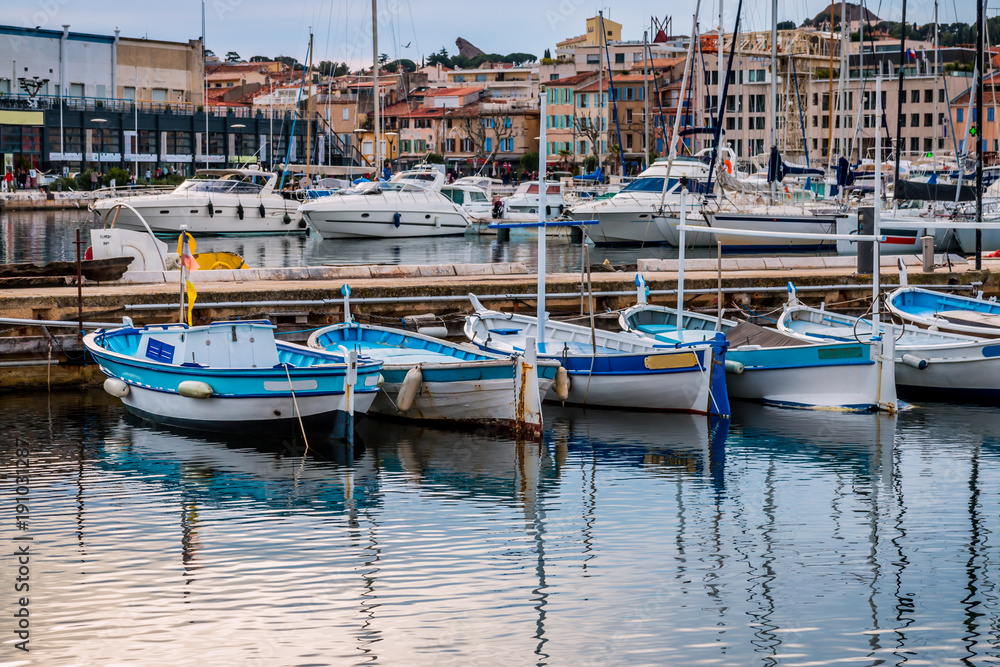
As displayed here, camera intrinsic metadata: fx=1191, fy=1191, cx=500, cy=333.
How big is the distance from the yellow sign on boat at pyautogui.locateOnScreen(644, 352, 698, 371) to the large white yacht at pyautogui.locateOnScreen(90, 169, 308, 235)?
39062 mm

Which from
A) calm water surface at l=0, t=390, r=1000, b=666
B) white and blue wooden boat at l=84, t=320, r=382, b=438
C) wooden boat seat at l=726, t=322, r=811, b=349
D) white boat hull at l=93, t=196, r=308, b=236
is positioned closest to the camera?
calm water surface at l=0, t=390, r=1000, b=666

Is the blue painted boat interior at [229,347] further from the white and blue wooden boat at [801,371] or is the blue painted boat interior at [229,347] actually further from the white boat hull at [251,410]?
the white and blue wooden boat at [801,371]

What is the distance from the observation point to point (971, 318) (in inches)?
878

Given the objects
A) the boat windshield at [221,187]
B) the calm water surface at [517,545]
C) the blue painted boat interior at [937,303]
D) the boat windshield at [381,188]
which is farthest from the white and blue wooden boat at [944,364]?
the boat windshield at [221,187]

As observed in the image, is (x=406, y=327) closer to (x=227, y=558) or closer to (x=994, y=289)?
(x=227, y=558)

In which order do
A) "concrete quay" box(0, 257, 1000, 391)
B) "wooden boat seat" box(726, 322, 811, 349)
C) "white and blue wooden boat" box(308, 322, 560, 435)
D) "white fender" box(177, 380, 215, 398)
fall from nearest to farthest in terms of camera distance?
"white fender" box(177, 380, 215, 398) → "white and blue wooden boat" box(308, 322, 560, 435) → "wooden boat seat" box(726, 322, 811, 349) → "concrete quay" box(0, 257, 1000, 391)

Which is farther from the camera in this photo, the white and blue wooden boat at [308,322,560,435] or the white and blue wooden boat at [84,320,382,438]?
the white and blue wooden boat at [308,322,560,435]

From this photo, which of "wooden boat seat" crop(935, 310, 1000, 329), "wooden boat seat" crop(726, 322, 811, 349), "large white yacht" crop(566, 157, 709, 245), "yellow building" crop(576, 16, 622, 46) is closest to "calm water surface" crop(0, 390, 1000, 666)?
"wooden boat seat" crop(726, 322, 811, 349)

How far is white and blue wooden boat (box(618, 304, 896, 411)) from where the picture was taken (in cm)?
1887

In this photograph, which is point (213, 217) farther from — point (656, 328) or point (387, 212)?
point (656, 328)

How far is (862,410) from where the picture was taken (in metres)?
19.1

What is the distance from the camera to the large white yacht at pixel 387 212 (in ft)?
172

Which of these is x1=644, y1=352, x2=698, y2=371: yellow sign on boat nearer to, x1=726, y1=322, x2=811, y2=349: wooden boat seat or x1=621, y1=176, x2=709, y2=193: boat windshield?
x1=726, y1=322, x2=811, y2=349: wooden boat seat

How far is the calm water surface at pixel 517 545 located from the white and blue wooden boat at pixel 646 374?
0.41 metres
